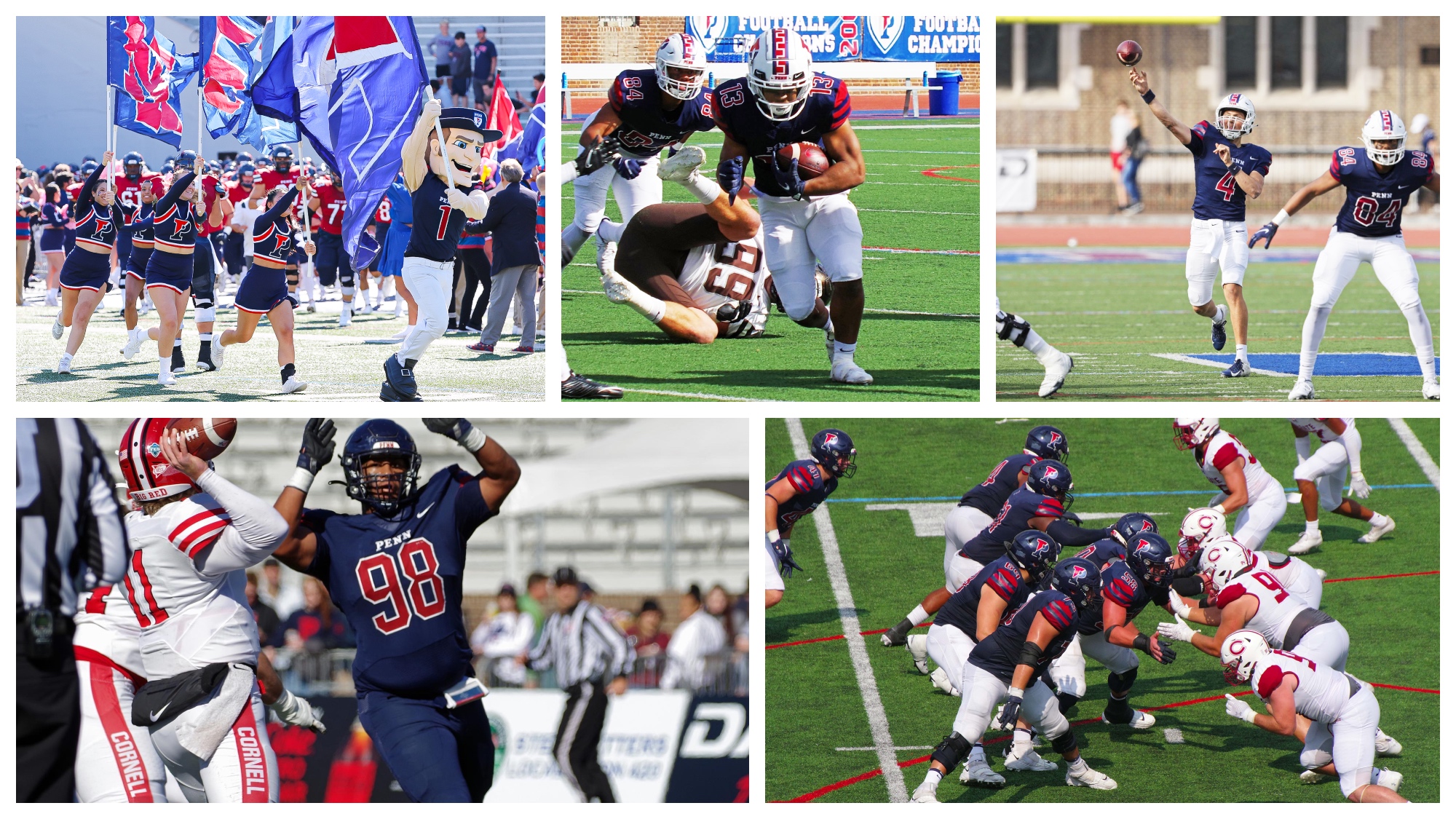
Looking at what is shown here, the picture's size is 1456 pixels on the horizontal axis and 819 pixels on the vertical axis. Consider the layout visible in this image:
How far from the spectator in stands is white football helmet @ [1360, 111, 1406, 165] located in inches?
189

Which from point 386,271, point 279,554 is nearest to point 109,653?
point 279,554

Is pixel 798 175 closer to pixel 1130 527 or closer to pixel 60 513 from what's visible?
pixel 1130 527

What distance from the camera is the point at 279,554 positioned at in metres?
5.94

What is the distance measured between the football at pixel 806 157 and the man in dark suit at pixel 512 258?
1886 millimetres

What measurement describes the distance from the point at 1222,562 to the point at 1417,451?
4991 millimetres

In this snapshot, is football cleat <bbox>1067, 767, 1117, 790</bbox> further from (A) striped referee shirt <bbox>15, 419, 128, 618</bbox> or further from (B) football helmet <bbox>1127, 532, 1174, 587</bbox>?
(A) striped referee shirt <bbox>15, 419, 128, 618</bbox>

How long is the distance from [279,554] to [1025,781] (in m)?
3.21

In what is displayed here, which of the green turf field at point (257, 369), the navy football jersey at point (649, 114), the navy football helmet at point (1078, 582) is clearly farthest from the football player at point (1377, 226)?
the green turf field at point (257, 369)

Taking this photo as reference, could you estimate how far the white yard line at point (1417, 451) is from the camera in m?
10.8

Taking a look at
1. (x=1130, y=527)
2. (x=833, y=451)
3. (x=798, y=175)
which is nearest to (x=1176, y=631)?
(x=1130, y=527)

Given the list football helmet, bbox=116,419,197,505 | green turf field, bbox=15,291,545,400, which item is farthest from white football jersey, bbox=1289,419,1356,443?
football helmet, bbox=116,419,197,505

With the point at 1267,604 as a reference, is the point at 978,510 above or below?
above

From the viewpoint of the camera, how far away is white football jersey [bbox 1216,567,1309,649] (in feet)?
23.3

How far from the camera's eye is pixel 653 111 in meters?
8.42
